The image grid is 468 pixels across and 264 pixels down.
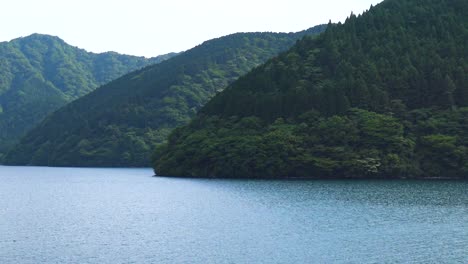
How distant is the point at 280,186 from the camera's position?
14212 cm

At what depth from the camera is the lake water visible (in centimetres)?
6138

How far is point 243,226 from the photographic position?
8119cm

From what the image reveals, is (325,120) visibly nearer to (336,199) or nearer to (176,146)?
(176,146)

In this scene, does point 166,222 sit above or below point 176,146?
below

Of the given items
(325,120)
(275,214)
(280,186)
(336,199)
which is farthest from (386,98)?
(275,214)

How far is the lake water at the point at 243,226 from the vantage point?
6138cm

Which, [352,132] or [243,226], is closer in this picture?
[243,226]

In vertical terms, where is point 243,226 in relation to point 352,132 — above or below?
below

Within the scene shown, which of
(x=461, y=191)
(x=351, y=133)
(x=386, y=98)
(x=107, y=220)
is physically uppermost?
(x=386, y=98)

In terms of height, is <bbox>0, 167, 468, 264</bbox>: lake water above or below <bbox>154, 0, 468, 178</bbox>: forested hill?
below

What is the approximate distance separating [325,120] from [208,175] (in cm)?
4186

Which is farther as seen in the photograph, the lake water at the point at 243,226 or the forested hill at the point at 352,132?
the forested hill at the point at 352,132

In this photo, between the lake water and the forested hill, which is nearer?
the lake water

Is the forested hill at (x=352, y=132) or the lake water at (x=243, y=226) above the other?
the forested hill at (x=352, y=132)
